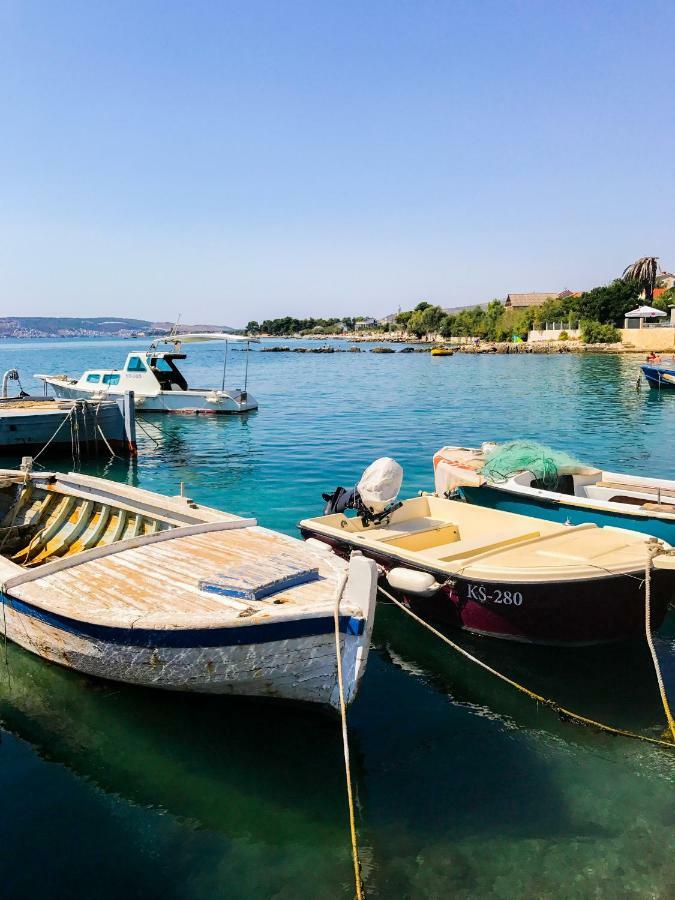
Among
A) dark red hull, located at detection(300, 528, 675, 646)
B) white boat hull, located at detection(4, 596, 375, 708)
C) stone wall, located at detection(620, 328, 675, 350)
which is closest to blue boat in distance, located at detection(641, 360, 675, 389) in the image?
stone wall, located at detection(620, 328, 675, 350)

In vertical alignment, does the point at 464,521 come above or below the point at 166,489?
above

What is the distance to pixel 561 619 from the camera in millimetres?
8195

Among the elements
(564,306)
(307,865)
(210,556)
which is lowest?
(307,865)

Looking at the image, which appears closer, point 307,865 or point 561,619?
point 307,865

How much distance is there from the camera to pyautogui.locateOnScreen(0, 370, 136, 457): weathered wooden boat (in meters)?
21.6

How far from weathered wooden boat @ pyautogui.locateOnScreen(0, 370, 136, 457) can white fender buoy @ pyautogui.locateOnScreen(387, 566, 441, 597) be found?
16.0 meters

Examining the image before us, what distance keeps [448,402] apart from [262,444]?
19666 millimetres

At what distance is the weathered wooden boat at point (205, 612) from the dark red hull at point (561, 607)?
2.16m

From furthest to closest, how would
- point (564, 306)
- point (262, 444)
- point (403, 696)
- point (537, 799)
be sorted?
point (564, 306), point (262, 444), point (403, 696), point (537, 799)

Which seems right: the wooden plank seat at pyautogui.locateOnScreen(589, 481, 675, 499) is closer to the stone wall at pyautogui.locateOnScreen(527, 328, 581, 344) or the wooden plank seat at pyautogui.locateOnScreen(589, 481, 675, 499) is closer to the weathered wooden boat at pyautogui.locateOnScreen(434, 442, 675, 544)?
the weathered wooden boat at pyautogui.locateOnScreen(434, 442, 675, 544)

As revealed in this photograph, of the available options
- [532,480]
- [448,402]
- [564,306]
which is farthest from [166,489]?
[564,306]

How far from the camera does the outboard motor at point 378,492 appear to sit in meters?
10.1

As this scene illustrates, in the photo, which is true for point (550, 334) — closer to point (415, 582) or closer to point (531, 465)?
point (531, 465)

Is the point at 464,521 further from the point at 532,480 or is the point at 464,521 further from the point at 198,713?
the point at 198,713
